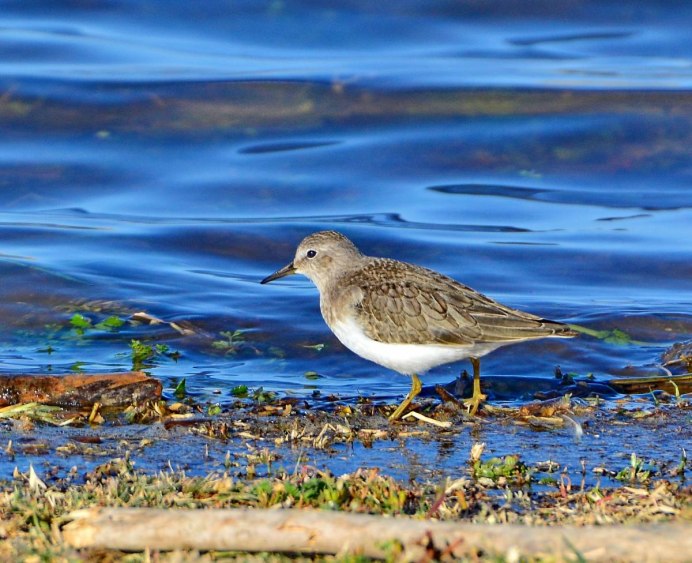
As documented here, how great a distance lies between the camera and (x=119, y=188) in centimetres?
1438

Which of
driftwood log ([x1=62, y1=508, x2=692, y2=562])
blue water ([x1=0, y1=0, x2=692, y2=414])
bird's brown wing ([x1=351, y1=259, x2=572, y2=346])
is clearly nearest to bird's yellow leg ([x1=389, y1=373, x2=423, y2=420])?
bird's brown wing ([x1=351, y1=259, x2=572, y2=346])

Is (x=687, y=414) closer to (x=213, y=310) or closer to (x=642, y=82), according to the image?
(x=213, y=310)

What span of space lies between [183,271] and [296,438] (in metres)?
5.89

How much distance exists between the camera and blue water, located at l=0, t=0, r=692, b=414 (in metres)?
9.73

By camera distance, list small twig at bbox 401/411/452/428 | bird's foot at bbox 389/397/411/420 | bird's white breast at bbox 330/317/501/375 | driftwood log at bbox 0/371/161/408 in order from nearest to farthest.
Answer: small twig at bbox 401/411/452/428
bird's foot at bbox 389/397/411/420
driftwood log at bbox 0/371/161/408
bird's white breast at bbox 330/317/501/375

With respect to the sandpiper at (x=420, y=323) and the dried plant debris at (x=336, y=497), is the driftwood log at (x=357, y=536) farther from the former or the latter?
the sandpiper at (x=420, y=323)

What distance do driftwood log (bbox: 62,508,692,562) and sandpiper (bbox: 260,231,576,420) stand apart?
3180 millimetres

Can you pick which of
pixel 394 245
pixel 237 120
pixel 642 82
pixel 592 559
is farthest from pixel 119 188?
pixel 592 559

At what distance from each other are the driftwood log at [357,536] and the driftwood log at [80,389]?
2.94 m

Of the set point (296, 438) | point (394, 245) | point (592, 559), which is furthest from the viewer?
point (394, 245)

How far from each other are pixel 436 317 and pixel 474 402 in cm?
62

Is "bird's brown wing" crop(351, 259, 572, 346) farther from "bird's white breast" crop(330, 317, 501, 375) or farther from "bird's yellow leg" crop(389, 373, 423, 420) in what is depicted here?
"bird's yellow leg" crop(389, 373, 423, 420)

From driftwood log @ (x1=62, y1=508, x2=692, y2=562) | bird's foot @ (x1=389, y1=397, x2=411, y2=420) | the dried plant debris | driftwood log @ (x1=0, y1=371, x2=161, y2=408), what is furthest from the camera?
driftwood log @ (x1=0, y1=371, x2=161, y2=408)

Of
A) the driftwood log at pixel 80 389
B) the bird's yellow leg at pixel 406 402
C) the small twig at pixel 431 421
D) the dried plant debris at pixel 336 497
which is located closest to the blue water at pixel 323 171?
the bird's yellow leg at pixel 406 402
